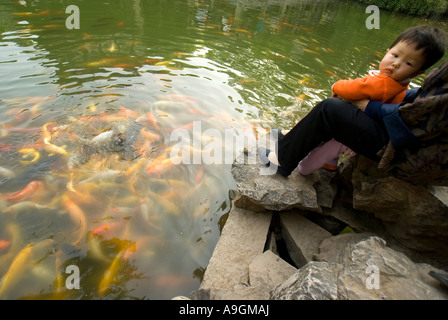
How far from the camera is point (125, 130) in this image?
4.03 meters

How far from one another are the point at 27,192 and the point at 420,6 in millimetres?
30338

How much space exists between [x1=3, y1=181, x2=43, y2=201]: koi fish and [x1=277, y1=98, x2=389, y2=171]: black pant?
2877 millimetres

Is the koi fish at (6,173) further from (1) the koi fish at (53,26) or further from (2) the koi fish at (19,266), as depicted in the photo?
(1) the koi fish at (53,26)

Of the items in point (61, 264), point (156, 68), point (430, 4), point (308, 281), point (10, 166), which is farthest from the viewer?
point (430, 4)

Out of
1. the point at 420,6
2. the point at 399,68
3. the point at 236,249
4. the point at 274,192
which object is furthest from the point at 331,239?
the point at 420,6

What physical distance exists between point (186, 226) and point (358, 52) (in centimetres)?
897

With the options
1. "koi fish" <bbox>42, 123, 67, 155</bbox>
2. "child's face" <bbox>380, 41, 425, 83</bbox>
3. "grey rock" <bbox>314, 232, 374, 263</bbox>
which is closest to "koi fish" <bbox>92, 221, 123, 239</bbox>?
"koi fish" <bbox>42, 123, 67, 155</bbox>

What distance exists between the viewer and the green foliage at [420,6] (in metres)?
22.4

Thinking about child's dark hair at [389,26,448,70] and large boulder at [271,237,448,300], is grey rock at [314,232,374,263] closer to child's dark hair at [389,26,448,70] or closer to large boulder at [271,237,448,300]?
large boulder at [271,237,448,300]

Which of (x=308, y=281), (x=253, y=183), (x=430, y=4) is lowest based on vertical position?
(x=253, y=183)

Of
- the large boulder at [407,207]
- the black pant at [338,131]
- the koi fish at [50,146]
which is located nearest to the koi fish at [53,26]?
the koi fish at [50,146]
